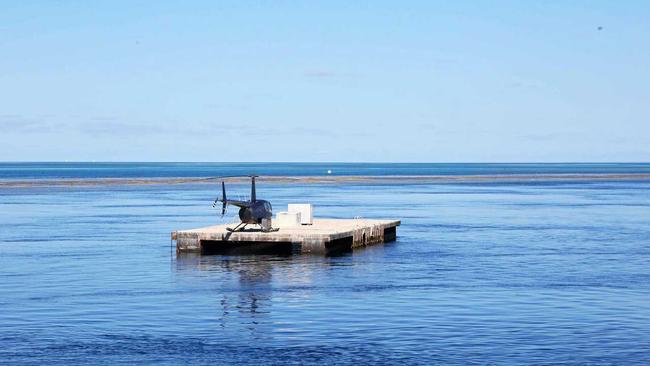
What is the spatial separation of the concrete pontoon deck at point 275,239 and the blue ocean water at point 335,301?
1.10 metres

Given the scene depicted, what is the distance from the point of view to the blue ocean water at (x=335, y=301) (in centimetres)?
3073

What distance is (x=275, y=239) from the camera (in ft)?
185

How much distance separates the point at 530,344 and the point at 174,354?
1059 centimetres


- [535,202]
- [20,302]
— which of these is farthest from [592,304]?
[535,202]

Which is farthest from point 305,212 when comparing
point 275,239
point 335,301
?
point 335,301

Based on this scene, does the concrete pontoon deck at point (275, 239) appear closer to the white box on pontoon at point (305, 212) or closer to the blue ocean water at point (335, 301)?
the white box on pontoon at point (305, 212)

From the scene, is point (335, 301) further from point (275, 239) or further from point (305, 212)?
point (305, 212)

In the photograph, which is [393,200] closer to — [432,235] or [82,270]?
[432,235]

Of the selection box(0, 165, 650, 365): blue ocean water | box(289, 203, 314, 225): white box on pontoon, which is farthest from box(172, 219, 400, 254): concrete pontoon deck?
box(0, 165, 650, 365): blue ocean water

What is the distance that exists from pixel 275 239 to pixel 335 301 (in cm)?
1630

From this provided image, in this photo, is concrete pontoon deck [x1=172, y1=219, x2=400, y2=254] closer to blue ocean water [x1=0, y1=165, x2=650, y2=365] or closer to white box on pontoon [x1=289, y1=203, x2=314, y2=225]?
white box on pontoon [x1=289, y1=203, x2=314, y2=225]

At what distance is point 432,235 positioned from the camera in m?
73.1

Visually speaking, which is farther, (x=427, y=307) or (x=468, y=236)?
(x=468, y=236)

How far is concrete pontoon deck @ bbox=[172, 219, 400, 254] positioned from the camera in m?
56.7
